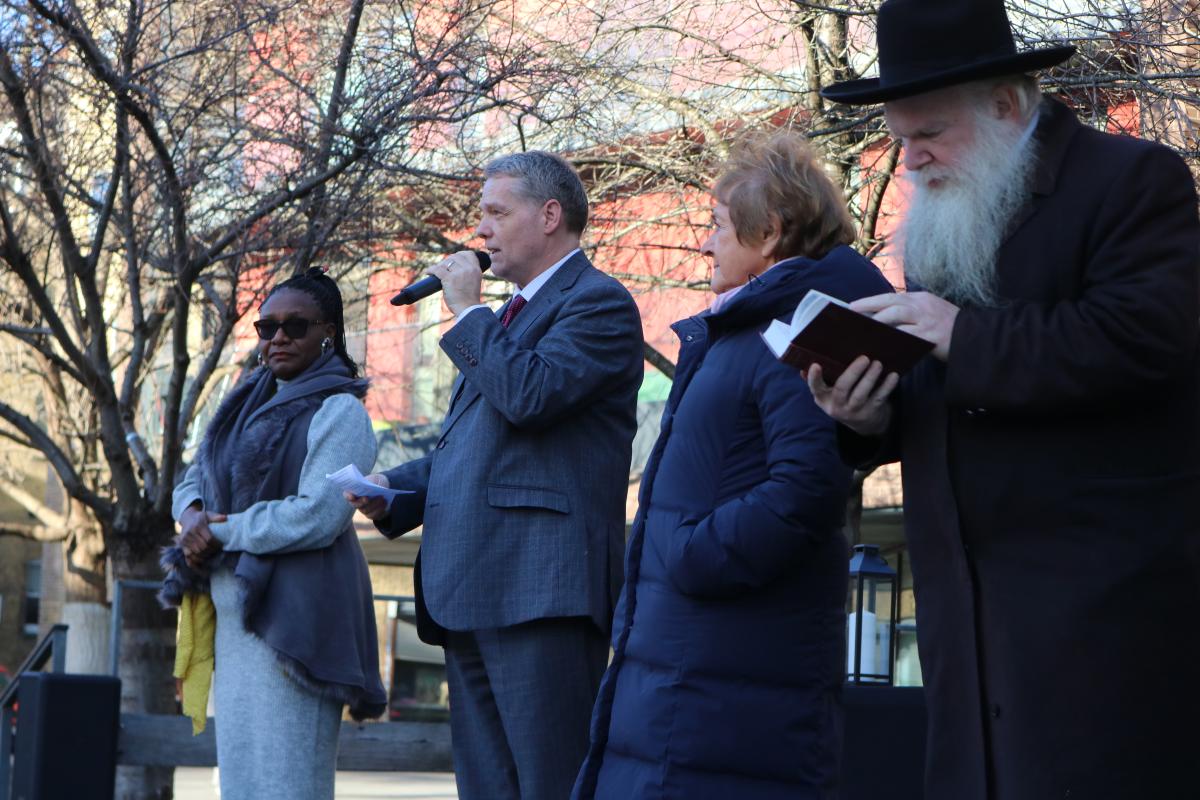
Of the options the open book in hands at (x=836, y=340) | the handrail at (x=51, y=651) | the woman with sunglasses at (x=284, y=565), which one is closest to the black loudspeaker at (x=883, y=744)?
the woman with sunglasses at (x=284, y=565)

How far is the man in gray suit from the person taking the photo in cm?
417

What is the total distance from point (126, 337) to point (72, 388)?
6.59 ft

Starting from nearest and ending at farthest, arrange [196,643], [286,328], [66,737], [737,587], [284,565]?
[737,587], [284,565], [196,643], [286,328], [66,737]

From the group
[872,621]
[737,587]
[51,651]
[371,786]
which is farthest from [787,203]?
[371,786]

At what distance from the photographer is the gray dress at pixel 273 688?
484cm

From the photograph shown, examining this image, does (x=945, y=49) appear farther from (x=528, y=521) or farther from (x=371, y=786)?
(x=371, y=786)

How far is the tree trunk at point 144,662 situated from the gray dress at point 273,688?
470 centimetres

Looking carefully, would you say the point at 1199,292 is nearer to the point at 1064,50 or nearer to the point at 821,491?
the point at 1064,50

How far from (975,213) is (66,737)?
504 cm

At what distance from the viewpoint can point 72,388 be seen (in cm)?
1405

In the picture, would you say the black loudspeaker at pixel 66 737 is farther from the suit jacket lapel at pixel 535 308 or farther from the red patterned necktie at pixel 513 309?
the red patterned necktie at pixel 513 309

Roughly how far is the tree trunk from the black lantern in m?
5.09

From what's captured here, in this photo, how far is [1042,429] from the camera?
2562 millimetres

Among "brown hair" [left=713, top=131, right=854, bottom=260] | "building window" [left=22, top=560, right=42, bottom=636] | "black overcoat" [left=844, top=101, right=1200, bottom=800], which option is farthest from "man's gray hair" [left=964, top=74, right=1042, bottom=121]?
"building window" [left=22, top=560, right=42, bottom=636]
